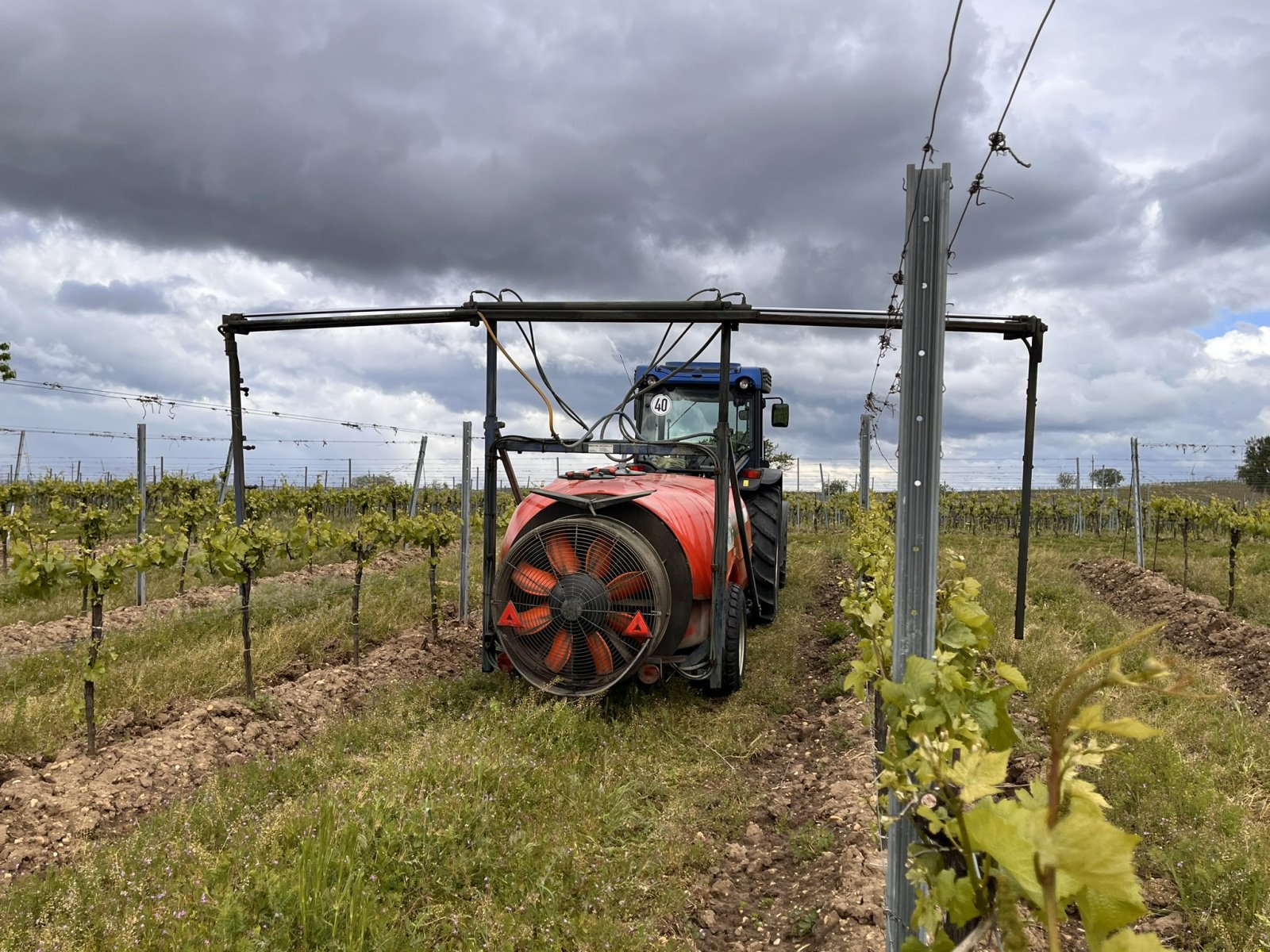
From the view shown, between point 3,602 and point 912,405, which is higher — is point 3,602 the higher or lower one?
the lower one

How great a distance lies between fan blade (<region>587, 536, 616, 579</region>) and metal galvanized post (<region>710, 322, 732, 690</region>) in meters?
0.72

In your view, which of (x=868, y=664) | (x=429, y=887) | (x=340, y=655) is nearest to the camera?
(x=868, y=664)

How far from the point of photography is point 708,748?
501 centimetres

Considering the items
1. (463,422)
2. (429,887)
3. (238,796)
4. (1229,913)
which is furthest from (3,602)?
(1229,913)

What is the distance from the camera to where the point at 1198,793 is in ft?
12.9

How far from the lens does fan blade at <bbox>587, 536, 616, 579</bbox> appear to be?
16.9 ft

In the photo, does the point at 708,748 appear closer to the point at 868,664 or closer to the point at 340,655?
the point at 868,664

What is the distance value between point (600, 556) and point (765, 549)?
3175 millimetres

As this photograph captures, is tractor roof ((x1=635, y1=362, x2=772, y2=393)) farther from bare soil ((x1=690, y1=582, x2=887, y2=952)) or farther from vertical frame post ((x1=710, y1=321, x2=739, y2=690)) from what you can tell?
bare soil ((x1=690, y1=582, x2=887, y2=952))

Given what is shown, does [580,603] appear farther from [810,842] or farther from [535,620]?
[810,842]

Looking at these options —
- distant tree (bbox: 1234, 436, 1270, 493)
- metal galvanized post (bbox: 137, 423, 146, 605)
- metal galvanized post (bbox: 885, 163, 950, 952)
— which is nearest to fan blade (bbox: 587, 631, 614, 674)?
metal galvanized post (bbox: 885, 163, 950, 952)

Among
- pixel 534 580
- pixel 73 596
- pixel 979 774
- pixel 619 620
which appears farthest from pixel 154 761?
pixel 73 596

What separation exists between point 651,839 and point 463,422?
687 cm

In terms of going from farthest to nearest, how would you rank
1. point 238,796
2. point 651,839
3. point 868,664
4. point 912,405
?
point 238,796 → point 651,839 → point 868,664 → point 912,405
